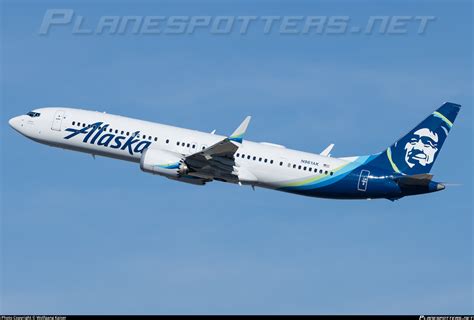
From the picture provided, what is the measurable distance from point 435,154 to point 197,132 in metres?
21.6

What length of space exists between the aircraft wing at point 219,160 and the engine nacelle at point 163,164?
701 mm

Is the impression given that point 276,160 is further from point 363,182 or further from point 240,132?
point 363,182

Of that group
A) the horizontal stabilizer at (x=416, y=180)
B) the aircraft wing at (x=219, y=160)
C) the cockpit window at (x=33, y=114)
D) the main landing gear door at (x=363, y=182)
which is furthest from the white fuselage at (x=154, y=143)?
the horizontal stabilizer at (x=416, y=180)

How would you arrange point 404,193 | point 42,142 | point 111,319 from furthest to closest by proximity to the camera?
point 42,142
point 404,193
point 111,319

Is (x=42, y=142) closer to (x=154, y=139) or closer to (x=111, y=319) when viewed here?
(x=154, y=139)

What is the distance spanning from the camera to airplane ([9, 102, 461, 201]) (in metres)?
82.1

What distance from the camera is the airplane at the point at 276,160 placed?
269ft

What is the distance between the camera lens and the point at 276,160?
3250 inches

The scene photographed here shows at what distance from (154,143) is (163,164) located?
3.10m

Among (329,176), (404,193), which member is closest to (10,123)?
(329,176)

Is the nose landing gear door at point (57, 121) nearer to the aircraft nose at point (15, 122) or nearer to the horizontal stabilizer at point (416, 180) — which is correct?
the aircraft nose at point (15, 122)

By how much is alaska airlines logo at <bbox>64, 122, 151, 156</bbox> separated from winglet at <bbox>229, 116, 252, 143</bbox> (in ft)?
30.4

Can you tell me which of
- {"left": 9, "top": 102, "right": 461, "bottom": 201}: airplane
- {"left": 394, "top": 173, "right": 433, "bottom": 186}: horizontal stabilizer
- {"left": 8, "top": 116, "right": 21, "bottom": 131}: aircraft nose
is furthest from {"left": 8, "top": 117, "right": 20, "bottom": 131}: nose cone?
{"left": 394, "top": 173, "right": 433, "bottom": 186}: horizontal stabilizer

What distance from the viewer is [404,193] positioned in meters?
81.6
